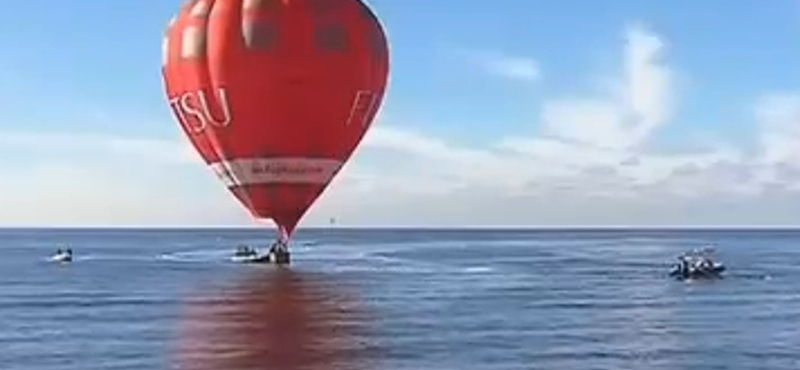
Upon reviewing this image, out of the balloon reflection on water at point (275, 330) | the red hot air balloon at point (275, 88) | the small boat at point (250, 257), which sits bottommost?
the balloon reflection on water at point (275, 330)

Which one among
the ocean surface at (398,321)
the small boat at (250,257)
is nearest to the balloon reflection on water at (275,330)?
the ocean surface at (398,321)

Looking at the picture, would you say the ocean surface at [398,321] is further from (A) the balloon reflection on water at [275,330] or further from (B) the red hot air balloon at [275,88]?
(B) the red hot air balloon at [275,88]

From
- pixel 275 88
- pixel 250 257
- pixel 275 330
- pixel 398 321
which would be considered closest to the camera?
pixel 275 88

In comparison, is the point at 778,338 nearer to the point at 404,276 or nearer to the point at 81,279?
the point at 404,276

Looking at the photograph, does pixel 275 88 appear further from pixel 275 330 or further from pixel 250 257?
pixel 250 257

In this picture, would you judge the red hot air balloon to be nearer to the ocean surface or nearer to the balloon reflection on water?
the balloon reflection on water

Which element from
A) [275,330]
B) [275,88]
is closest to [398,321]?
[275,330]

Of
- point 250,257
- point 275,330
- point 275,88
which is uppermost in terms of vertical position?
point 275,88
